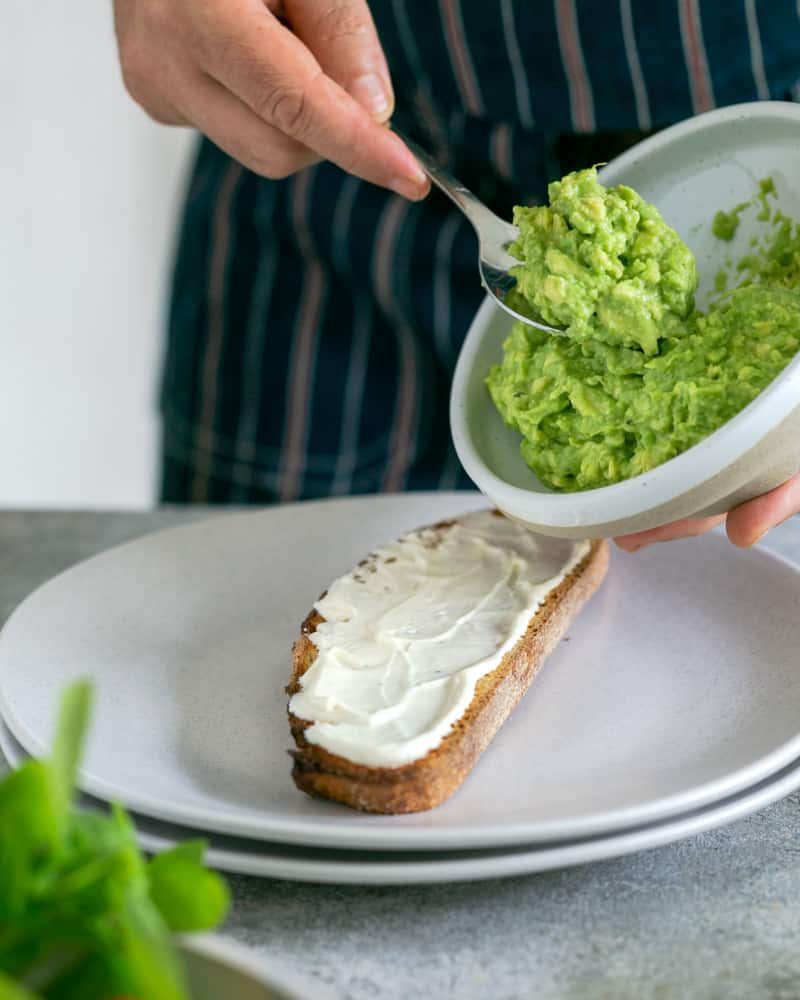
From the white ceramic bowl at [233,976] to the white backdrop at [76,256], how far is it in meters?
3.81

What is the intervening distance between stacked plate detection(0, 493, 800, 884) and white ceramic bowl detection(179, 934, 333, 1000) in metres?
0.25

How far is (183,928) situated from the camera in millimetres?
808

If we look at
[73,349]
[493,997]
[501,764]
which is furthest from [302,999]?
[73,349]

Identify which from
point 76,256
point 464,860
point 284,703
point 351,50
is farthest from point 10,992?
point 76,256

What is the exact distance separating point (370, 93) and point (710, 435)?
656 mm

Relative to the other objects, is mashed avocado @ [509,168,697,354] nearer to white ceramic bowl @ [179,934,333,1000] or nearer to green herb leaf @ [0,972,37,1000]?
white ceramic bowl @ [179,934,333,1000]

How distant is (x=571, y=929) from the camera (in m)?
1.12

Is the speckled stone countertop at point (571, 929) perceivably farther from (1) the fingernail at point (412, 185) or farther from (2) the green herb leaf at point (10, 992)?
(1) the fingernail at point (412, 185)

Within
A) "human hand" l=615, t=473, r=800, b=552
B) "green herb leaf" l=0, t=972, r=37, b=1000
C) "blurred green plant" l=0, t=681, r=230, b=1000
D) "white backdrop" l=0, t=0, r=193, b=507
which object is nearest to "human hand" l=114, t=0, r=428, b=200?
"human hand" l=615, t=473, r=800, b=552

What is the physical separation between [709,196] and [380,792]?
0.96 metres

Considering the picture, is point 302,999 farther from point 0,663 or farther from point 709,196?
point 709,196

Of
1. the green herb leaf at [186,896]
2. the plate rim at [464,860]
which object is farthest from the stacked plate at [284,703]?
the green herb leaf at [186,896]

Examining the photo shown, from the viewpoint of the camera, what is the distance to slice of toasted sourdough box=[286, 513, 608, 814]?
118 centimetres

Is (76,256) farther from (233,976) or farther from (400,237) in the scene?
(233,976)
